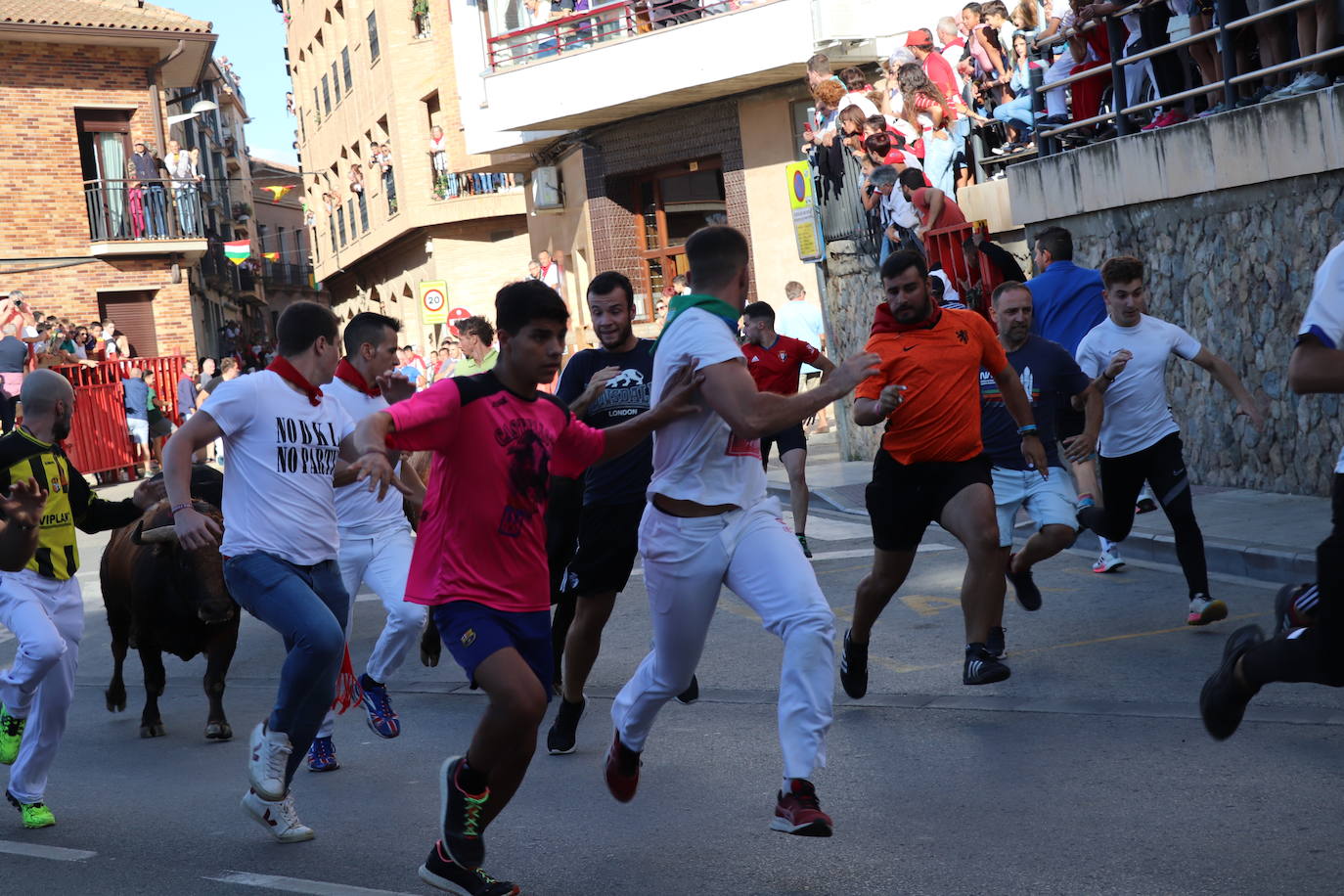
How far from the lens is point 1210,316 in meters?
12.8

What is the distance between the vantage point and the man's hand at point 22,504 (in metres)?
5.75

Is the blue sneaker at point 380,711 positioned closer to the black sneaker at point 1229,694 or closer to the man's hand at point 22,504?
the man's hand at point 22,504

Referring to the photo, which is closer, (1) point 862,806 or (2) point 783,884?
(2) point 783,884

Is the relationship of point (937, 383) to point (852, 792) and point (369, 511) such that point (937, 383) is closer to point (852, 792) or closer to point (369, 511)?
point (852, 792)

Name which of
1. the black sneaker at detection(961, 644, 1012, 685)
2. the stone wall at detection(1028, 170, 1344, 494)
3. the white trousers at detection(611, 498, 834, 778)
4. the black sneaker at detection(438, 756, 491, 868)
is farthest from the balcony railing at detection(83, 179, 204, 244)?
the black sneaker at detection(438, 756, 491, 868)

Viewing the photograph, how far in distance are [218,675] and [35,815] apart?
1627 millimetres

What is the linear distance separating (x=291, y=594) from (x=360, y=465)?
1599 mm

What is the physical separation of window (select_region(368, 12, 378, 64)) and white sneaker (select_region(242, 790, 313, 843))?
39.9 meters

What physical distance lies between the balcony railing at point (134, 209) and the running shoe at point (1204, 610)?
3214cm

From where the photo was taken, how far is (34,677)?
6.38 meters

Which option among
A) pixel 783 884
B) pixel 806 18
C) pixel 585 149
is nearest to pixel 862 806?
pixel 783 884

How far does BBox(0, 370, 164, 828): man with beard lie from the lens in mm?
6375

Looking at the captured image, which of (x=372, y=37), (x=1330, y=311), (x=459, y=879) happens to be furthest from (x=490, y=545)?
(x=372, y=37)

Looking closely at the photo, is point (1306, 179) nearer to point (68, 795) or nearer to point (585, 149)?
point (68, 795)
